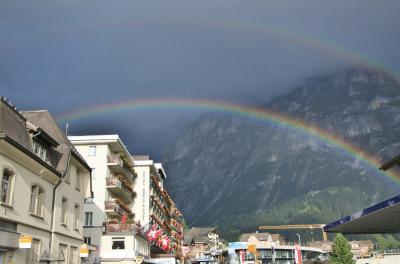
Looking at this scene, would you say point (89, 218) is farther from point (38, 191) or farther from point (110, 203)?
point (38, 191)

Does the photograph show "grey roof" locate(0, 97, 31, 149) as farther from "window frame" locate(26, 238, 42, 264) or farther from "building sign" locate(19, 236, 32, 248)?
"window frame" locate(26, 238, 42, 264)

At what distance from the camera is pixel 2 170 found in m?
21.0

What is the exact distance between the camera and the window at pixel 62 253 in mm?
28650

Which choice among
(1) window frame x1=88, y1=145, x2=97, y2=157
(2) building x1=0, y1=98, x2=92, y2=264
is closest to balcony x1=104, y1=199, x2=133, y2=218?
(1) window frame x1=88, y1=145, x2=97, y2=157

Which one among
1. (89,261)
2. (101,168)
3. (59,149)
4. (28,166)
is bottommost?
(89,261)

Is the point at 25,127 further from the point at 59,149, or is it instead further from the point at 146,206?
the point at 146,206

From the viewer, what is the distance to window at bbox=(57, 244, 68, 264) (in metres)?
28.6

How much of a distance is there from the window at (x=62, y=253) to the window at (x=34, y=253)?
3.20m

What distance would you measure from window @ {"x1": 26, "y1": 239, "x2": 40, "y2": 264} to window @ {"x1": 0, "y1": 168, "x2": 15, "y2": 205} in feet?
12.6

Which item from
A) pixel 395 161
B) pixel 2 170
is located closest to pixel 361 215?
pixel 395 161

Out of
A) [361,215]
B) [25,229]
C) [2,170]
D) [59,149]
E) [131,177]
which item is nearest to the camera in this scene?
[2,170]

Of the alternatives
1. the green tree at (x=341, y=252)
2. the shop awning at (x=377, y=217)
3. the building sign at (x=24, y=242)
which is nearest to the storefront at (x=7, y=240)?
the building sign at (x=24, y=242)

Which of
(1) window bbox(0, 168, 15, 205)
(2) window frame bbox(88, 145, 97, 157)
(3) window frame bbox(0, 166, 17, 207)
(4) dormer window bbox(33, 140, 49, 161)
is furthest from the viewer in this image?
(2) window frame bbox(88, 145, 97, 157)

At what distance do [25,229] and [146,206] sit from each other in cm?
4886
